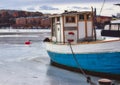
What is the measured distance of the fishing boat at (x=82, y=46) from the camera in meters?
19.8

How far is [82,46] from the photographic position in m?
21.2

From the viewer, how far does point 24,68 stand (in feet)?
83.6

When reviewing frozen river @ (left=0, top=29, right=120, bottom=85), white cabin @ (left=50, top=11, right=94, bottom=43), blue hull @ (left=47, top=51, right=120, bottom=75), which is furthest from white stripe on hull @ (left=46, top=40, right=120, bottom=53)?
frozen river @ (left=0, top=29, right=120, bottom=85)

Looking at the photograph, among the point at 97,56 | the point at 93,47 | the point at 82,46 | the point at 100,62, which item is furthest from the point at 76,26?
the point at 100,62

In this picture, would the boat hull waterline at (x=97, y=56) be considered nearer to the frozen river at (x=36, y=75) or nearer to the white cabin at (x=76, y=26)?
the frozen river at (x=36, y=75)

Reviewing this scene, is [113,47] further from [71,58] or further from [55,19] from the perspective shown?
[55,19]

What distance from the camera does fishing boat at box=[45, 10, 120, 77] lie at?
65.0 feet

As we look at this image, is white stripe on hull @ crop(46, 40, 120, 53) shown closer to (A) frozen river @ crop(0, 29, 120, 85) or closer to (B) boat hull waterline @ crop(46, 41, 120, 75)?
(B) boat hull waterline @ crop(46, 41, 120, 75)

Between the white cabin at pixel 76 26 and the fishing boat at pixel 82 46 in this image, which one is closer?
the fishing boat at pixel 82 46

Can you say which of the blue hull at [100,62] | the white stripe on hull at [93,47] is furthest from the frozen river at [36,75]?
the white stripe on hull at [93,47]

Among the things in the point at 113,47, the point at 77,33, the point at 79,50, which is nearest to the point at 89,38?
the point at 77,33

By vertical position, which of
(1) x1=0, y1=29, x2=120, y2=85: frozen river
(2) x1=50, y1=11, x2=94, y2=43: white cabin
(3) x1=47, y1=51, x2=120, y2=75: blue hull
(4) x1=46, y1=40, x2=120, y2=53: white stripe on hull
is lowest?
(1) x1=0, y1=29, x2=120, y2=85: frozen river

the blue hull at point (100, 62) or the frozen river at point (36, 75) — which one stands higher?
the blue hull at point (100, 62)

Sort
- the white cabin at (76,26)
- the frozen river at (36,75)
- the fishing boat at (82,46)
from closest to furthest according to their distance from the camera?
the frozen river at (36,75), the fishing boat at (82,46), the white cabin at (76,26)
